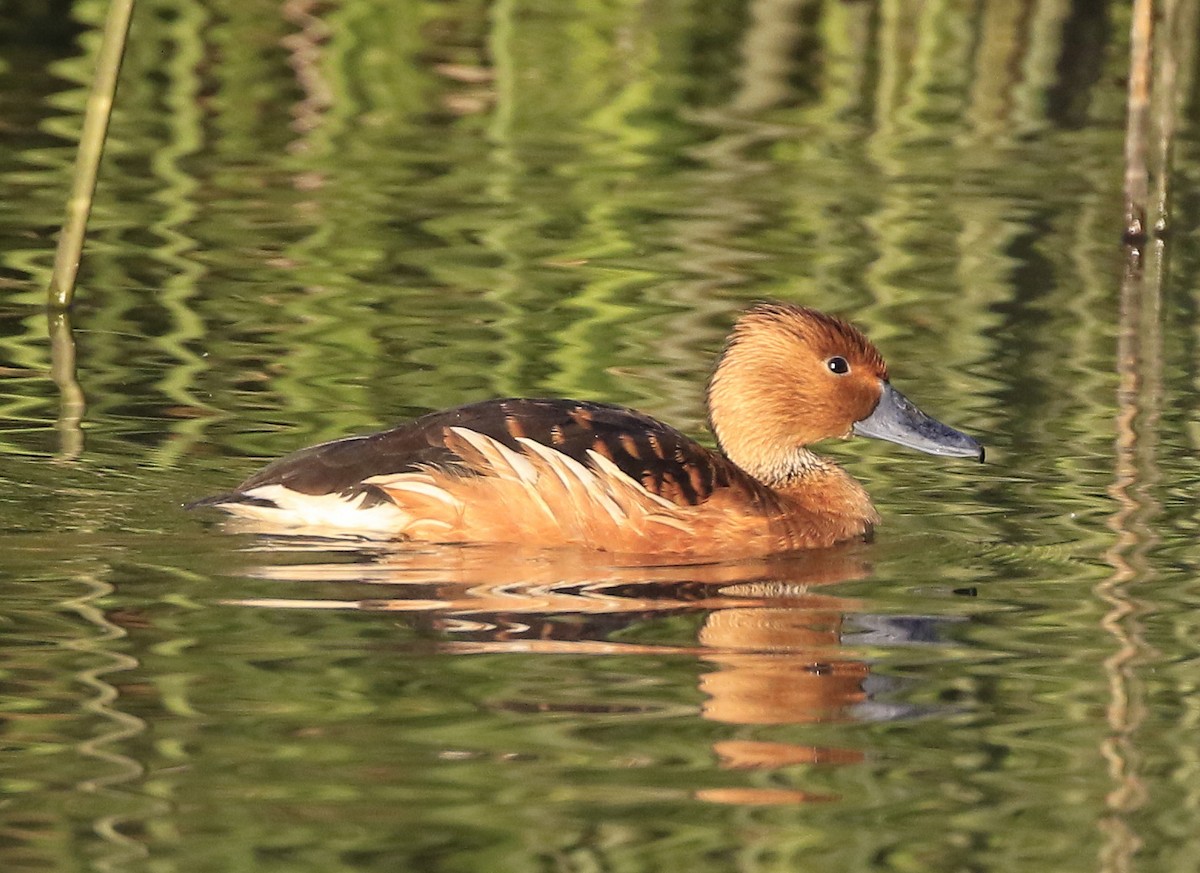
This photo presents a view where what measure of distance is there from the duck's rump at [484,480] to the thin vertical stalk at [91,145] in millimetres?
2796

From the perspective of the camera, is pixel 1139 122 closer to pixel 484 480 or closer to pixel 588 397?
pixel 588 397

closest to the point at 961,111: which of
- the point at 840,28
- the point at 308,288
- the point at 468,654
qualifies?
the point at 840,28

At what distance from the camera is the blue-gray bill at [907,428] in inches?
337

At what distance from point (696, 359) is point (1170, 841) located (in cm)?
541

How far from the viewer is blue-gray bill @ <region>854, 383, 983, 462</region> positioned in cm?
857

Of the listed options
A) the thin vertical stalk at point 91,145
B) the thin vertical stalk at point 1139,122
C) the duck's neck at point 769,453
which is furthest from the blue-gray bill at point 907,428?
the thin vertical stalk at point 1139,122

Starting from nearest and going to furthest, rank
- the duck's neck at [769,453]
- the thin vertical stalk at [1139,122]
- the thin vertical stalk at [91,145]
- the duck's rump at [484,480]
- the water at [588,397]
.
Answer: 1. the water at [588,397]
2. the duck's rump at [484,480]
3. the duck's neck at [769,453]
4. the thin vertical stalk at [91,145]
5. the thin vertical stalk at [1139,122]

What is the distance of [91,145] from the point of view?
34.0 feet

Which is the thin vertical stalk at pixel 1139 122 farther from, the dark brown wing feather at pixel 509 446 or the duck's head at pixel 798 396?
the dark brown wing feather at pixel 509 446

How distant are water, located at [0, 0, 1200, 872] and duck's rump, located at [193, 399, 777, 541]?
16 cm

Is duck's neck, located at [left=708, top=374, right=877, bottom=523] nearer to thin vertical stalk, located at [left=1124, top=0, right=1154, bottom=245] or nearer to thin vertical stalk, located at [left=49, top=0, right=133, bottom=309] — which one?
thin vertical stalk, located at [left=49, top=0, right=133, bottom=309]

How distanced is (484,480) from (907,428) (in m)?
1.68

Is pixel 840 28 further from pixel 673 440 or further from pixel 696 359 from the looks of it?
pixel 673 440

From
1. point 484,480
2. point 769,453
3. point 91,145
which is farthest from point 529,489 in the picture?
point 91,145
